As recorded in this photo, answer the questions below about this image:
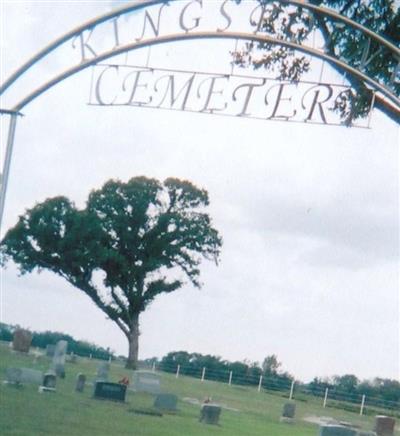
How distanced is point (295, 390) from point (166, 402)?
18.6 metres

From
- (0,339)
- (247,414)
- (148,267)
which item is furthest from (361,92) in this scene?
(0,339)

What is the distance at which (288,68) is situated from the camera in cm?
1384

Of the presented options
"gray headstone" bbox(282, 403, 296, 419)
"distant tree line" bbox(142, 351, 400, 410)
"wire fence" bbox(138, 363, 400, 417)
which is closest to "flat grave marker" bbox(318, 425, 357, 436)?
"gray headstone" bbox(282, 403, 296, 419)

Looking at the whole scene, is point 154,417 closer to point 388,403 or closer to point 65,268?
point 388,403

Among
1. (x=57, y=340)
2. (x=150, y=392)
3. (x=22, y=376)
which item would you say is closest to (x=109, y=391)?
(x=22, y=376)

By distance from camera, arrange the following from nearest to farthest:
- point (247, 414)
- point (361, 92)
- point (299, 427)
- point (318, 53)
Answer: point (318, 53), point (361, 92), point (299, 427), point (247, 414)

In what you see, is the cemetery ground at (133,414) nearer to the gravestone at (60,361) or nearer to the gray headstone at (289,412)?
the gray headstone at (289,412)

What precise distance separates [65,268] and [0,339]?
1002 centimetres

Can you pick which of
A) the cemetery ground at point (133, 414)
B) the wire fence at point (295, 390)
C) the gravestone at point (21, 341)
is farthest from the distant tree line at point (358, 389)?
the gravestone at point (21, 341)

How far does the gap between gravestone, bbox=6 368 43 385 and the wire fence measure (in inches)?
603

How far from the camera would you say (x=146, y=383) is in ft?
97.2

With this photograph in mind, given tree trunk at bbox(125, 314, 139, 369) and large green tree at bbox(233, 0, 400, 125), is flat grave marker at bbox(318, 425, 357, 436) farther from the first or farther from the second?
tree trunk at bbox(125, 314, 139, 369)

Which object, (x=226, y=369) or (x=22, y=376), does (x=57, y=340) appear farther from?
(x=22, y=376)

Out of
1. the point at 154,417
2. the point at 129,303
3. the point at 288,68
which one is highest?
the point at 288,68
